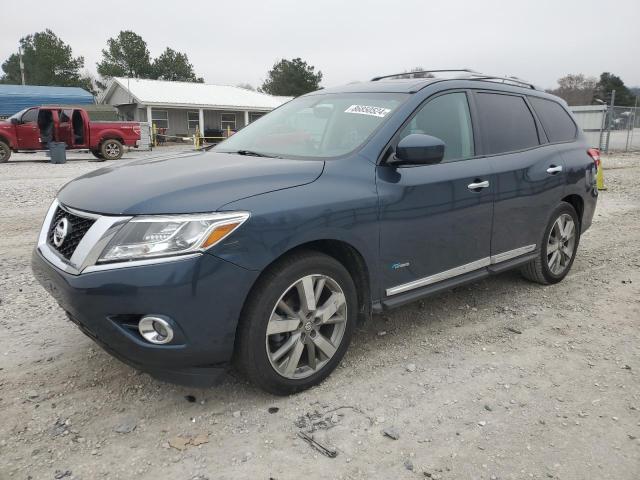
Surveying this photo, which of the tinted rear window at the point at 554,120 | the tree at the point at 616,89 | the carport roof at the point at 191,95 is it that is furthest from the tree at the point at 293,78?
the tinted rear window at the point at 554,120

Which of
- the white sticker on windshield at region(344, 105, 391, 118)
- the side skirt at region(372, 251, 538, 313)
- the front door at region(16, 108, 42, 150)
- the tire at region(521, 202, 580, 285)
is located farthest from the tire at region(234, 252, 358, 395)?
the front door at region(16, 108, 42, 150)

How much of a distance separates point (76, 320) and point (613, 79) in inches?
3114

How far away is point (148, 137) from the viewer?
2738 cm

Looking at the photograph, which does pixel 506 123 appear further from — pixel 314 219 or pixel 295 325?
pixel 295 325

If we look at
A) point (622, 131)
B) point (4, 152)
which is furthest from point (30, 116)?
point (622, 131)

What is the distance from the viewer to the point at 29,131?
62.0ft

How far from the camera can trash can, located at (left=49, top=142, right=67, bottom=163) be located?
59.8 feet

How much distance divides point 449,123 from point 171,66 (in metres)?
62.2

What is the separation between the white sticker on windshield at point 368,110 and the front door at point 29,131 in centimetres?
1871

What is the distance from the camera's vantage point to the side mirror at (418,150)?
317 cm

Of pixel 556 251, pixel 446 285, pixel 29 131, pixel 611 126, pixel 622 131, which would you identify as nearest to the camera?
pixel 446 285

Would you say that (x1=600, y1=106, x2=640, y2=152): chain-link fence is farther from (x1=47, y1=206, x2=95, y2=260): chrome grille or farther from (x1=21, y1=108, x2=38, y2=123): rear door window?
(x1=47, y1=206, x2=95, y2=260): chrome grille

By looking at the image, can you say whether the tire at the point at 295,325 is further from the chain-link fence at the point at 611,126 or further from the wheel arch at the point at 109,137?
the chain-link fence at the point at 611,126

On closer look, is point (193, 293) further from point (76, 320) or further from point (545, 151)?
point (545, 151)
